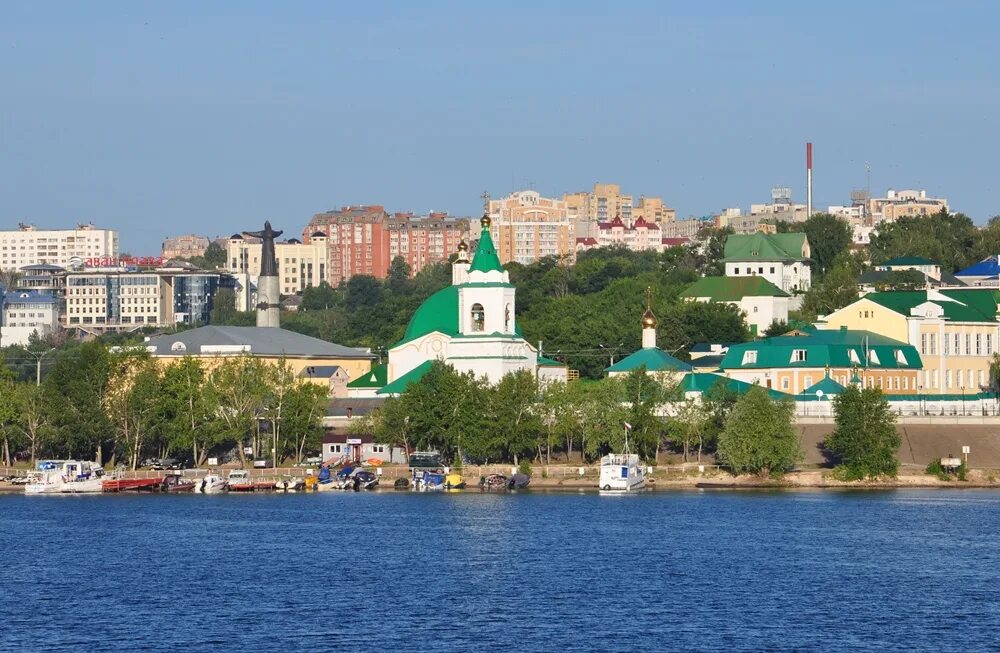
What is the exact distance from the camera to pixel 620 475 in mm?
74188

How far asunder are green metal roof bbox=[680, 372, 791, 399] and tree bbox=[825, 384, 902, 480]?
647cm

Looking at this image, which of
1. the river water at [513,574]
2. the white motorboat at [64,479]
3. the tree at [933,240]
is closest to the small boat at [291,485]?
the white motorboat at [64,479]

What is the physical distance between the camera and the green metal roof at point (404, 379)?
8669cm

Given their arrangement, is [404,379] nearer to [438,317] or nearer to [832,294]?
[438,317]

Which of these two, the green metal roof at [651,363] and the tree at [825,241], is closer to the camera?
the green metal roof at [651,363]

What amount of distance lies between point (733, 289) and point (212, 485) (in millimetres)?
44017

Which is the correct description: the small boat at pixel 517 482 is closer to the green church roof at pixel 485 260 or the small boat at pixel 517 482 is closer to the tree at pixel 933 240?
the green church roof at pixel 485 260

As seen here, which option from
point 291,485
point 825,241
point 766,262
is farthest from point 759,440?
point 825,241

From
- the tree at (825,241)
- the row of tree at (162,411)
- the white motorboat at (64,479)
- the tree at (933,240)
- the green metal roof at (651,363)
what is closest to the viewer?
the white motorboat at (64,479)

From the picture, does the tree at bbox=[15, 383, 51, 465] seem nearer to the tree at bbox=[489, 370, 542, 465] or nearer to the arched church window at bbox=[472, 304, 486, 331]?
the arched church window at bbox=[472, 304, 486, 331]

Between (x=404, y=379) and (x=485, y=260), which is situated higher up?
(x=485, y=260)

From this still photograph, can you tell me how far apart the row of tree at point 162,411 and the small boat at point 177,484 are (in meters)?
3.42

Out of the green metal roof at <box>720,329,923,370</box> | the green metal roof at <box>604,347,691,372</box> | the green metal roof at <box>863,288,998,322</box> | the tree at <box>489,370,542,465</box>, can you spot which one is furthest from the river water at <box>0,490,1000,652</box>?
the green metal roof at <box>863,288,998,322</box>

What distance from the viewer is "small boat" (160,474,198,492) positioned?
80.0 meters
